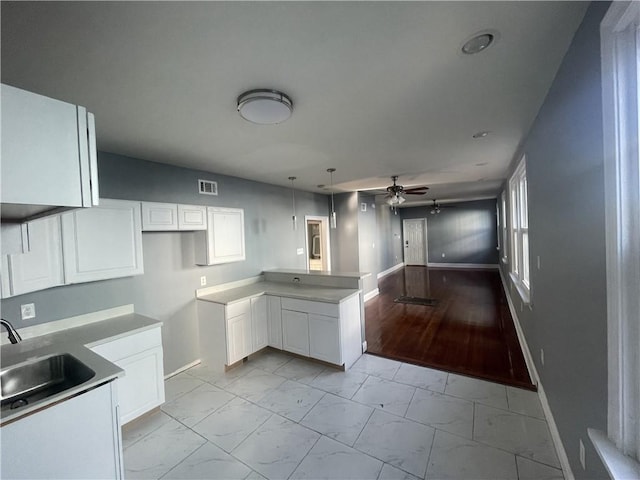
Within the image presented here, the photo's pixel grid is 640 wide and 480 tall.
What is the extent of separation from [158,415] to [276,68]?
295cm

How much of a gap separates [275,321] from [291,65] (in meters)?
2.89

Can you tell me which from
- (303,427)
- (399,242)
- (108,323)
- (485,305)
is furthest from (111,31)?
(399,242)

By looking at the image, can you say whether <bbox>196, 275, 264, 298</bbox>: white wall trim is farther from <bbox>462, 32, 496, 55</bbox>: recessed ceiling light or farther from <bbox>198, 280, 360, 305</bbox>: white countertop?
<bbox>462, 32, 496, 55</bbox>: recessed ceiling light

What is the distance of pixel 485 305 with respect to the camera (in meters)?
5.07

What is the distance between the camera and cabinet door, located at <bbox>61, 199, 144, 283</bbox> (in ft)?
6.70

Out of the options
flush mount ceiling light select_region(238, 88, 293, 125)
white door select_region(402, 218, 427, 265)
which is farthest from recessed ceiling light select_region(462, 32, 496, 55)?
white door select_region(402, 218, 427, 265)

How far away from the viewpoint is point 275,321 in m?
3.40

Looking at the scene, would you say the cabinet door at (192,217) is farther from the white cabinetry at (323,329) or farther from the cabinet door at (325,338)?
the cabinet door at (325,338)

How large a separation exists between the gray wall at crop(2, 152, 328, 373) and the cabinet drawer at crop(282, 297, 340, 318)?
3.19 ft

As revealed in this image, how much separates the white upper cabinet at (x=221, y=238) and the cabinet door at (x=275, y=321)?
2.46ft

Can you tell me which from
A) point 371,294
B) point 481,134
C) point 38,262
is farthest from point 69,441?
point 371,294

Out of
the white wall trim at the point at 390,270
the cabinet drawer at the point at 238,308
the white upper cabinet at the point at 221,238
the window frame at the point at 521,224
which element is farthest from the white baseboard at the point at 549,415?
the white wall trim at the point at 390,270

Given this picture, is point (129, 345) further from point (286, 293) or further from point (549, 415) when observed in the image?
point (549, 415)

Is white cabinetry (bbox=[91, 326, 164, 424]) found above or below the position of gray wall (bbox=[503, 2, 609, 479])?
below
